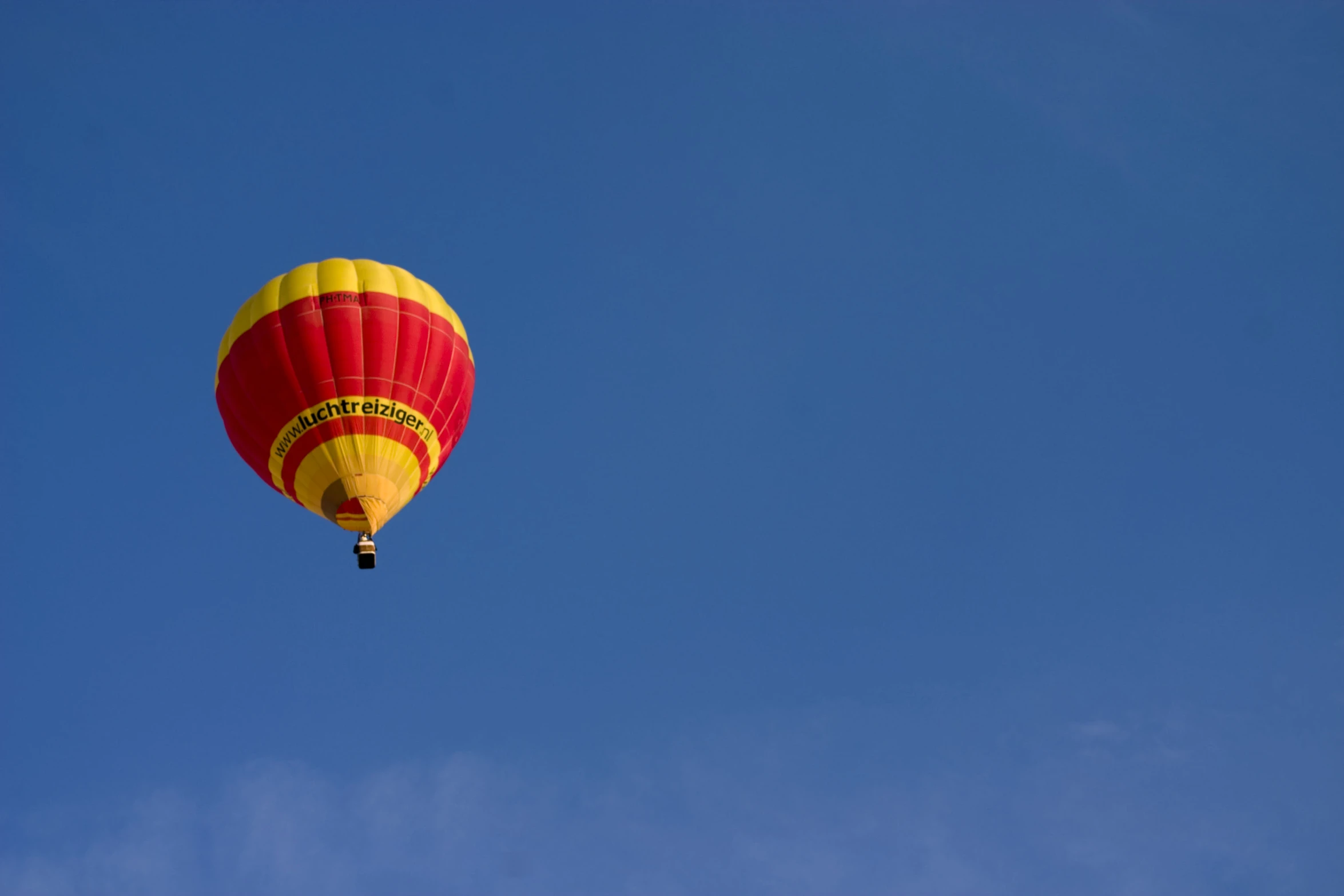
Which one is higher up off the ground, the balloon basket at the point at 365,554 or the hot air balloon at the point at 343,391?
the hot air balloon at the point at 343,391

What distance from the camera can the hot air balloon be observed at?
98.4ft

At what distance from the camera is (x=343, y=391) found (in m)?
30.0

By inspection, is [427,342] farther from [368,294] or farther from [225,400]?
[225,400]

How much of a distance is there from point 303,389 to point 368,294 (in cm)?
231

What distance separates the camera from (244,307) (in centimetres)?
3162

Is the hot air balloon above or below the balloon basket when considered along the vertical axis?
above

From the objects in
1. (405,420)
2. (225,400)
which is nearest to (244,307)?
(225,400)

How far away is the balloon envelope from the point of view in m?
30.0

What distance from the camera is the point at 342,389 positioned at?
98.5 ft

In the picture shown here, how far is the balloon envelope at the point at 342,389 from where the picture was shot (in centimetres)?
3000

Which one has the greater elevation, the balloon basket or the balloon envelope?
the balloon envelope

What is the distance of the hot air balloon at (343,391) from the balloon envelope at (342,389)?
21mm

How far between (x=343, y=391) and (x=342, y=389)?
0.11 ft

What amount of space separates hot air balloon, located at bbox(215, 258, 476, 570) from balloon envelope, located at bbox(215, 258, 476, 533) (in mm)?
21
